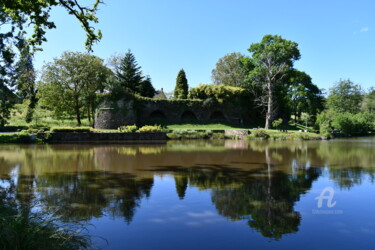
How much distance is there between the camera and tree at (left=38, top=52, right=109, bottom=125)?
3306 centimetres

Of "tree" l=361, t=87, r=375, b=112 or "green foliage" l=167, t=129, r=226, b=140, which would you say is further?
"tree" l=361, t=87, r=375, b=112

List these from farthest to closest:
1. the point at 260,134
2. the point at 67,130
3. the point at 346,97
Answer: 1. the point at 346,97
2. the point at 260,134
3. the point at 67,130

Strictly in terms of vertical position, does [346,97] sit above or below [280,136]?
above

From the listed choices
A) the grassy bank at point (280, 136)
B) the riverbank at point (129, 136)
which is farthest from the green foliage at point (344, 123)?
the riverbank at point (129, 136)

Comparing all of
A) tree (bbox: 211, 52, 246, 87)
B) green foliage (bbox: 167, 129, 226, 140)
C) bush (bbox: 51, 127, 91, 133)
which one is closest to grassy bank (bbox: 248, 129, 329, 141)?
green foliage (bbox: 167, 129, 226, 140)

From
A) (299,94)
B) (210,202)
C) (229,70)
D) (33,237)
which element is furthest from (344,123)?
(33,237)

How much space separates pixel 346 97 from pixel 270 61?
29.7m

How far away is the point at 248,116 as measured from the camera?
42656mm

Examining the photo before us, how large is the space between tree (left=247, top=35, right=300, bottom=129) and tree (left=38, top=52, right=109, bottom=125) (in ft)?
64.6

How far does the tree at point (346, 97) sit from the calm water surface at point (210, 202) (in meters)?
52.0

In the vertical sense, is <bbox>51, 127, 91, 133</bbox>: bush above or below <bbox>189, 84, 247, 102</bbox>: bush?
below

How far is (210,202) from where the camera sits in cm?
677

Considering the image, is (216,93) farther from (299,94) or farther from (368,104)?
(368,104)

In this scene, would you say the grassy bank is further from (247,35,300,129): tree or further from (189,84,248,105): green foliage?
(189,84,248,105): green foliage
